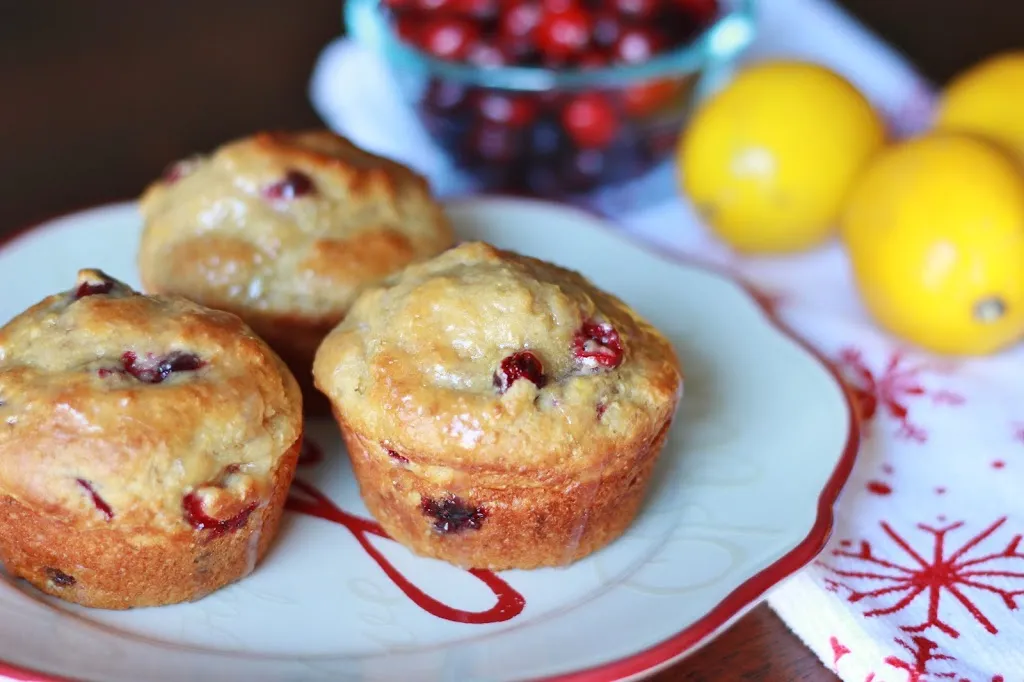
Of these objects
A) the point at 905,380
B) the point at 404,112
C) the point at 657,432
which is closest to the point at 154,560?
the point at 657,432

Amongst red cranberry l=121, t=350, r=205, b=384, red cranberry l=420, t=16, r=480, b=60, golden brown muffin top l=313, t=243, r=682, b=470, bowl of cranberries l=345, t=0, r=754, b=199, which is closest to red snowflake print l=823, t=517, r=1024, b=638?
golden brown muffin top l=313, t=243, r=682, b=470

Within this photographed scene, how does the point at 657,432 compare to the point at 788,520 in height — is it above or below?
above

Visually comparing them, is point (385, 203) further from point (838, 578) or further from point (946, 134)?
point (946, 134)

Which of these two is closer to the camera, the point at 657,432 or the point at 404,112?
the point at 657,432

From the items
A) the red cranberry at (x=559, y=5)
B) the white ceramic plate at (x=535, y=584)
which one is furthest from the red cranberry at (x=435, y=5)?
the white ceramic plate at (x=535, y=584)

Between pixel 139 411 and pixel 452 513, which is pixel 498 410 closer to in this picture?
pixel 452 513

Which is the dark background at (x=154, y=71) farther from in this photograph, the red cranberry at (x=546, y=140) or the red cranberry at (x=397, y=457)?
the red cranberry at (x=397, y=457)
